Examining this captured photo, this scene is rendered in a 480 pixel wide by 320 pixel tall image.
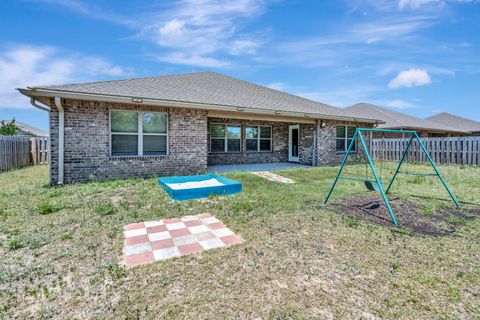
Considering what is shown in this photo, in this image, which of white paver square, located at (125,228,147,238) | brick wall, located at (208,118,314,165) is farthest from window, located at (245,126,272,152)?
white paver square, located at (125,228,147,238)

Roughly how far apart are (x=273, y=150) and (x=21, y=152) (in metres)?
13.3

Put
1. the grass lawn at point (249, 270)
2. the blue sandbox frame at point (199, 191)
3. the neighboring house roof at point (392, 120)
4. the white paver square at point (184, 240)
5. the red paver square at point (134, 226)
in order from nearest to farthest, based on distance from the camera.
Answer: the grass lawn at point (249, 270), the white paver square at point (184, 240), the red paver square at point (134, 226), the blue sandbox frame at point (199, 191), the neighboring house roof at point (392, 120)

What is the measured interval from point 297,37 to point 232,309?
11.1 m

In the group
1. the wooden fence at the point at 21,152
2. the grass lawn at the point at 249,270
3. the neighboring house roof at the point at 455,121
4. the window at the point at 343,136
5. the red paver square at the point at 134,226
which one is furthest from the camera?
the neighboring house roof at the point at 455,121

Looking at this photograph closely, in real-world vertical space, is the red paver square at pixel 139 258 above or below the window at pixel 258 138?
below

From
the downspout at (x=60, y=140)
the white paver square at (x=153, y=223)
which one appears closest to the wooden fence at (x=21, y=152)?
the downspout at (x=60, y=140)

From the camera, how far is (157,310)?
2049 millimetres

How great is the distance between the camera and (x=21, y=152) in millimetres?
12203

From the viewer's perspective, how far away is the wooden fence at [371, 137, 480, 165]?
13.1m

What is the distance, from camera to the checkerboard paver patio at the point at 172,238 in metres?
3.11

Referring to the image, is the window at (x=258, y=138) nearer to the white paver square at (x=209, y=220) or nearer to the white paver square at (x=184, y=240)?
the white paver square at (x=209, y=220)

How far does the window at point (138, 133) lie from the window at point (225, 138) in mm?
3794

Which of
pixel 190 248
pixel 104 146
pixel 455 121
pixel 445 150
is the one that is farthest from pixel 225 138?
pixel 455 121

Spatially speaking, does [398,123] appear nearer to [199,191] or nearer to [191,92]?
[191,92]
